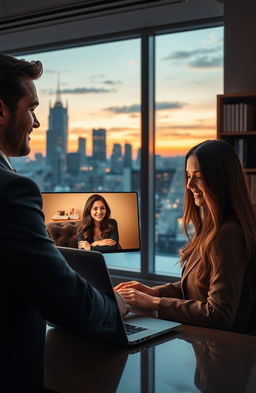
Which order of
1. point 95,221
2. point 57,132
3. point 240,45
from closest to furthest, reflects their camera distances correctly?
point 95,221, point 240,45, point 57,132

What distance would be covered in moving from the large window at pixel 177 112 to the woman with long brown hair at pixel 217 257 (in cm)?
233

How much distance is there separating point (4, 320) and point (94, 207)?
125cm

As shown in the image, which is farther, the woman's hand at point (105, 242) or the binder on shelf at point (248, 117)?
the binder on shelf at point (248, 117)

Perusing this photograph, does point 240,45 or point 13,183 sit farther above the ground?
point 240,45

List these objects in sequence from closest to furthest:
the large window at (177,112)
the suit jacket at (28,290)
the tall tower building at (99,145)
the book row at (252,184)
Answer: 1. the suit jacket at (28,290)
2. the book row at (252,184)
3. the large window at (177,112)
4. the tall tower building at (99,145)

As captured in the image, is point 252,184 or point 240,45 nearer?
point 252,184

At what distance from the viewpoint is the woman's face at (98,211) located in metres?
2.30

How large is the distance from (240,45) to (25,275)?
10.5ft

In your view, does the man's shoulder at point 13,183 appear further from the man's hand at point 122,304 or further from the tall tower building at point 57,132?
the tall tower building at point 57,132

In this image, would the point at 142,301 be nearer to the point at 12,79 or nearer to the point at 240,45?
the point at 12,79

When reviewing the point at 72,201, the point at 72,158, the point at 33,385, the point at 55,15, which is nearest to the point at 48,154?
the point at 72,158

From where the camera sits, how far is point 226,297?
5.50ft

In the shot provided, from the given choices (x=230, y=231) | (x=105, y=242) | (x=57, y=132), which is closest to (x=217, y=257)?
(x=230, y=231)

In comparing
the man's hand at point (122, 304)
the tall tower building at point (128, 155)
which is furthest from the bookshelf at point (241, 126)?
the man's hand at point (122, 304)
